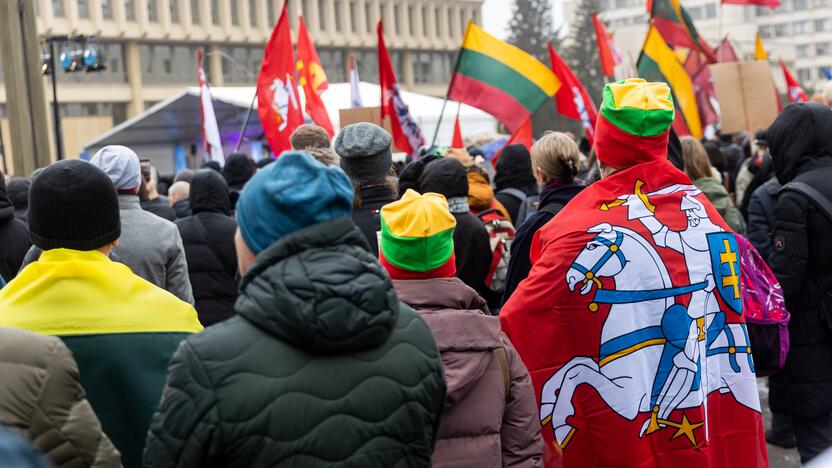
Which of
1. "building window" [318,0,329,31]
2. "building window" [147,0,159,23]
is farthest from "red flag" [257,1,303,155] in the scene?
"building window" [318,0,329,31]

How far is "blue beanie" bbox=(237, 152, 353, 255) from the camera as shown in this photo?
2.41 meters

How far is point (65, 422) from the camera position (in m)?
2.54

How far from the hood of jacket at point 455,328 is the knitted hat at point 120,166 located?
216cm

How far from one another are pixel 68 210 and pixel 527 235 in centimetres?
228

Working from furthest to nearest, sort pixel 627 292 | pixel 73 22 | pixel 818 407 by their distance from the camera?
1. pixel 73 22
2. pixel 818 407
3. pixel 627 292

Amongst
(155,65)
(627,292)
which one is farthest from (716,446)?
(155,65)

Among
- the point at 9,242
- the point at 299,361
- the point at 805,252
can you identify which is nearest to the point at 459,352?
the point at 299,361

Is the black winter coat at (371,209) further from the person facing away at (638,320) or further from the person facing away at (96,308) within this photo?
the person facing away at (96,308)

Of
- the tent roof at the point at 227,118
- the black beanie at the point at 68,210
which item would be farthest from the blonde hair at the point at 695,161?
the tent roof at the point at 227,118

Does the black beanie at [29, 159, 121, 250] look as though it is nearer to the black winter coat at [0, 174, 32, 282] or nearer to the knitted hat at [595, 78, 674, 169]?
the knitted hat at [595, 78, 674, 169]

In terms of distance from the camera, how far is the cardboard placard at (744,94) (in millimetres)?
11742

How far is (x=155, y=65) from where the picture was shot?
207ft

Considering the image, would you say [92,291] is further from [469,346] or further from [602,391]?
[602,391]

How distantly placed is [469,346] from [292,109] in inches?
315
